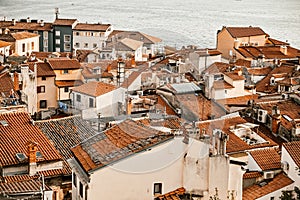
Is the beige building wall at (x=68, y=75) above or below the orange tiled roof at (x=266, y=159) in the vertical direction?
below

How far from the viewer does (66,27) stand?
84.6ft

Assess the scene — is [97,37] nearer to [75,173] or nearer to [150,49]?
[150,49]

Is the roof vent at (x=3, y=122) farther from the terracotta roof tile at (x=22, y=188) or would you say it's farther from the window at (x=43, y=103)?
the window at (x=43, y=103)

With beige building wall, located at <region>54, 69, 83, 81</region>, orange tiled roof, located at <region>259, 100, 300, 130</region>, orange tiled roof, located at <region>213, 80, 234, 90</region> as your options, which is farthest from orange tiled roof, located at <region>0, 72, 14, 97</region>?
orange tiled roof, located at <region>259, 100, 300, 130</region>

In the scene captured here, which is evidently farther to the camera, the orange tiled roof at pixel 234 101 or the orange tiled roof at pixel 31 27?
the orange tiled roof at pixel 31 27

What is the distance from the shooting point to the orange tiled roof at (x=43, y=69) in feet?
43.2

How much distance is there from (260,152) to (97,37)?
18.8 meters

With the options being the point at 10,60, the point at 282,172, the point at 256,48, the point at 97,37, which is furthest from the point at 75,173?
the point at 97,37

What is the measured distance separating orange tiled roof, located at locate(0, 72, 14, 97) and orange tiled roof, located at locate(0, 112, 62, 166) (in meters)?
3.35

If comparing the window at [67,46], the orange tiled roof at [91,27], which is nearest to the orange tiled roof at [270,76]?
the orange tiled roof at [91,27]

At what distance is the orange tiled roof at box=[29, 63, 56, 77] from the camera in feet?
43.2

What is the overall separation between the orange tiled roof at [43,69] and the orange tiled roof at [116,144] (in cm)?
814

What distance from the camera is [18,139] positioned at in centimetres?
607

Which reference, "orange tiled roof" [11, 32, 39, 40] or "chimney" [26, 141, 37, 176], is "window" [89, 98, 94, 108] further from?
"orange tiled roof" [11, 32, 39, 40]
